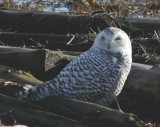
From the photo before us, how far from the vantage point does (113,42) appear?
253 inches

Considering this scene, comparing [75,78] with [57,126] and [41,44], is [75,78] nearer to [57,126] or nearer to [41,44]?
[57,126]

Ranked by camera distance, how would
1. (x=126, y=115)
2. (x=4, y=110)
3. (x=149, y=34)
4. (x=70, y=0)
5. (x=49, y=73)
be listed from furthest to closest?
(x=70, y=0) → (x=149, y=34) → (x=49, y=73) → (x=4, y=110) → (x=126, y=115)

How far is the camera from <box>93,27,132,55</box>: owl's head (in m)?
6.39

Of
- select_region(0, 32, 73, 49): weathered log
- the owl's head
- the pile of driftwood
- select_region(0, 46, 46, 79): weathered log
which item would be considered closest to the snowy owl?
the owl's head

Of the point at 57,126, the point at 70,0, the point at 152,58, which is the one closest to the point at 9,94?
the point at 57,126

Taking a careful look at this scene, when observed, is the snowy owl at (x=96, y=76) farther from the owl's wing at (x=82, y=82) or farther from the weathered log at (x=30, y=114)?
the weathered log at (x=30, y=114)

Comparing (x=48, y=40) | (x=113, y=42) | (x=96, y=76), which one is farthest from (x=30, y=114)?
(x=48, y=40)

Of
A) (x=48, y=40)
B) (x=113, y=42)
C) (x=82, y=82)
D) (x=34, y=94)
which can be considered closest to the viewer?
(x=34, y=94)

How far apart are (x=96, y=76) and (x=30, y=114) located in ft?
3.08

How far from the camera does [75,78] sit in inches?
237

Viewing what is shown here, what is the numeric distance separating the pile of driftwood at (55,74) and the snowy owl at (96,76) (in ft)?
0.58

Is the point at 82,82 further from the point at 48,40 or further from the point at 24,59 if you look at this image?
the point at 48,40

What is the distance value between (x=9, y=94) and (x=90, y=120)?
3.23ft

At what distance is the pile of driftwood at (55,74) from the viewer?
209 inches
